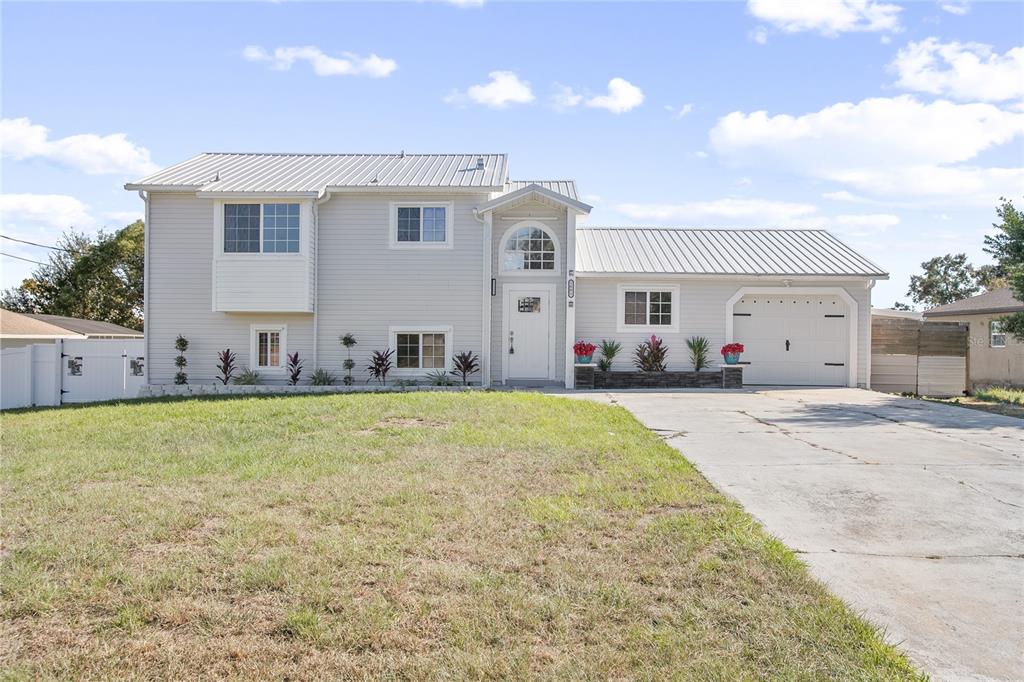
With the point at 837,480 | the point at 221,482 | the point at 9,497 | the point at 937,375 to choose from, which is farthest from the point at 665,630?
the point at 937,375

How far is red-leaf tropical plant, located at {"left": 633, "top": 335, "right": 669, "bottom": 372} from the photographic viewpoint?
607 inches

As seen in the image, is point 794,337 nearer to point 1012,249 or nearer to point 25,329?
point 1012,249

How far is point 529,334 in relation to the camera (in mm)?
15430

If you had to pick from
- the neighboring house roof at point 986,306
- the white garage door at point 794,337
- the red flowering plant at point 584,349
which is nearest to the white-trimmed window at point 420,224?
the red flowering plant at point 584,349

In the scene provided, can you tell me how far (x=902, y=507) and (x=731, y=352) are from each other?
10.1 meters

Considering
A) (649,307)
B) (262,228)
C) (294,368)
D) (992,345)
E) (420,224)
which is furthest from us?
(992,345)

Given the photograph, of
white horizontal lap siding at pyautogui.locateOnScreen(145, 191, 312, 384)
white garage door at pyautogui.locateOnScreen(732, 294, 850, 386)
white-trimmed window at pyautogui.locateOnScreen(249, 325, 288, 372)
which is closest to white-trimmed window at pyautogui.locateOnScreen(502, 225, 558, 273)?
white garage door at pyautogui.locateOnScreen(732, 294, 850, 386)

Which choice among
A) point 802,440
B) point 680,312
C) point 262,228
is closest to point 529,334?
point 680,312

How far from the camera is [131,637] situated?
3102 millimetres

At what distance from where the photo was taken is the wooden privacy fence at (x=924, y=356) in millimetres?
16062

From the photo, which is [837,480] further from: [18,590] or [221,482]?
[18,590]

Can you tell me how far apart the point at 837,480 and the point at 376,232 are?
462 inches

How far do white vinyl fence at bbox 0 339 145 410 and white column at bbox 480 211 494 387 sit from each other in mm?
8640

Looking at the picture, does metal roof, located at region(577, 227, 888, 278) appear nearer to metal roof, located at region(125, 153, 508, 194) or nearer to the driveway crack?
metal roof, located at region(125, 153, 508, 194)
